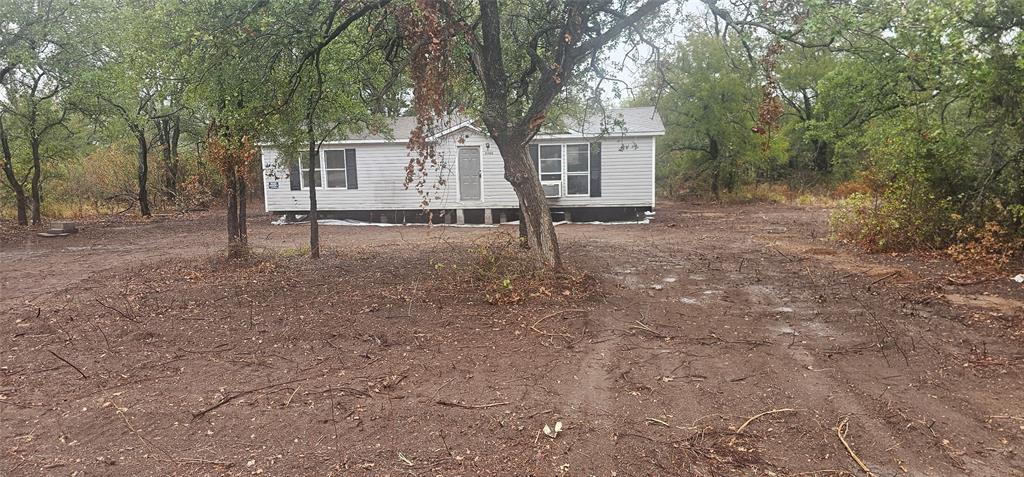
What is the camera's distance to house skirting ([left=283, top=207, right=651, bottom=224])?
16250mm

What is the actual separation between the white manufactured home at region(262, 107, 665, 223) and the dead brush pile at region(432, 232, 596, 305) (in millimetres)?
8328

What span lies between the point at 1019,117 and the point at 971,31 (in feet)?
4.45

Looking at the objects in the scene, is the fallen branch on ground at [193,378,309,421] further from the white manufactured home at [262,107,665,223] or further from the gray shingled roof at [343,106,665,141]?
the white manufactured home at [262,107,665,223]

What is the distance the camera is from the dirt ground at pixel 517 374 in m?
3.09

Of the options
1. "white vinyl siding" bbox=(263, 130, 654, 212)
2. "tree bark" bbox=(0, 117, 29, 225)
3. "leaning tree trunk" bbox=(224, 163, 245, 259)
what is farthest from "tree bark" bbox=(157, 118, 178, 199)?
"leaning tree trunk" bbox=(224, 163, 245, 259)

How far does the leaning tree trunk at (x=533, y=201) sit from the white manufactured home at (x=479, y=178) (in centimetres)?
832


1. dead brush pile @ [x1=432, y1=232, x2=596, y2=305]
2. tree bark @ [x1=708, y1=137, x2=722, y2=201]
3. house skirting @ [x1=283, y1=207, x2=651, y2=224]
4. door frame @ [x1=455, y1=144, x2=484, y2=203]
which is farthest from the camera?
tree bark @ [x1=708, y1=137, x2=722, y2=201]

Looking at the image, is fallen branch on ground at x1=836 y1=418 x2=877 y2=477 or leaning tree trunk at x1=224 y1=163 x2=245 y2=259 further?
leaning tree trunk at x1=224 y1=163 x2=245 y2=259

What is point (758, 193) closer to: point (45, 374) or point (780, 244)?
point (780, 244)

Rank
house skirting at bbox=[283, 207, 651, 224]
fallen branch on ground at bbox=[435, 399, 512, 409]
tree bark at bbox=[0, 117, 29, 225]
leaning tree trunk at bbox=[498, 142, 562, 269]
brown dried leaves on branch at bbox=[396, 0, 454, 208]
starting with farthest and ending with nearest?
1. house skirting at bbox=[283, 207, 651, 224]
2. tree bark at bbox=[0, 117, 29, 225]
3. leaning tree trunk at bbox=[498, 142, 562, 269]
4. brown dried leaves on branch at bbox=[396, 0, 454, 208]
5. fallen branch on ground at bbox=[435, 399, 512, 409]

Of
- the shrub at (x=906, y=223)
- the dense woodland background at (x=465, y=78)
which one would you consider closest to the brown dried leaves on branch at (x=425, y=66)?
the dense woodland background at (x=465, y=78)

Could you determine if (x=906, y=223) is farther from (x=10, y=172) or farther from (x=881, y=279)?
(x=10, y=172)

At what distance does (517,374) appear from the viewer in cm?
421

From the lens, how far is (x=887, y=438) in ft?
10.4
